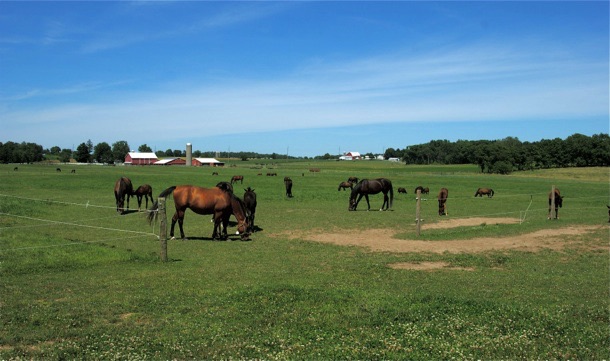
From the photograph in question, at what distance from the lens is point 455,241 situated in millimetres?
16938

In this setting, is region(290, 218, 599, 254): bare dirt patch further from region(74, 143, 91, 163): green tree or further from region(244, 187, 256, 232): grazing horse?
region(74, 143, 91, 163): green tree

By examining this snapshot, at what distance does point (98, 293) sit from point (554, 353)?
7.79 meters

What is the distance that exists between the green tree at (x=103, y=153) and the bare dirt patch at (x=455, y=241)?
17095 cm

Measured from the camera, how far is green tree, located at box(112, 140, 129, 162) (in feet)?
583

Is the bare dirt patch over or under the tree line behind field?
under

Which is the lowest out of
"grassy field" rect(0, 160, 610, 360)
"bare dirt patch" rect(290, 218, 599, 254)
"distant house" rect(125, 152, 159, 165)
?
"bare dirt patch" rect(290, 218, 599, 254)

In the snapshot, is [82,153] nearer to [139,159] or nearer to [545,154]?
[139,159]

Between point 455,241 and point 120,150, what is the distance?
599 ft

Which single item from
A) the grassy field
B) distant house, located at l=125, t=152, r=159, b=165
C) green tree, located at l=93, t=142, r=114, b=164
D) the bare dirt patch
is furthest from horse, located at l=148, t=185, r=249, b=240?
green tree, located at l=93, t=142, r=114, b=164

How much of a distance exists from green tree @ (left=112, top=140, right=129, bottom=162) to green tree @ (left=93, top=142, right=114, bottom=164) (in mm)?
2646

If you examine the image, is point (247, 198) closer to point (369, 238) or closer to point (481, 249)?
point (369, 238)

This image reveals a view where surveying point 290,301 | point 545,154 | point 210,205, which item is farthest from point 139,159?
point 290,301

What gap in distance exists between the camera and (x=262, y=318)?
7270 mm

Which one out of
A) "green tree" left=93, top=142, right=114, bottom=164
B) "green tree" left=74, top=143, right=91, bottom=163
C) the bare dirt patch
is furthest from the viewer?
"green tree" left=93, top=142, right=114, bottom=164
